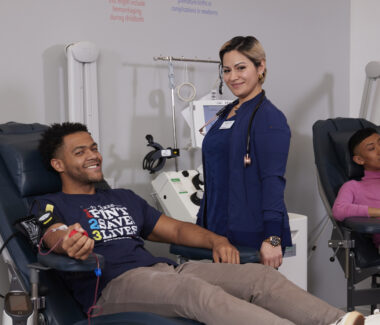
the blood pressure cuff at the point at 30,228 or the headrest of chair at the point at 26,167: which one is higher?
the headrest of chair at the point at 26,167

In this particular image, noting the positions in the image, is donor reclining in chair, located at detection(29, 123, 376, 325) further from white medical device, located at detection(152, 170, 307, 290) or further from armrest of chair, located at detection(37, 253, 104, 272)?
white medical device, located at detection(152, 170, 307, 290)

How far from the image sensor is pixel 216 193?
1.94 m

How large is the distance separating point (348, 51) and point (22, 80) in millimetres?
2193

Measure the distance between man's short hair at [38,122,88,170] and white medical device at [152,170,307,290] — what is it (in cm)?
65

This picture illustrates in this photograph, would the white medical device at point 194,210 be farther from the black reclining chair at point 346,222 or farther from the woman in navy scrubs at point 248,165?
the woman in navy scrubs at point 248,165

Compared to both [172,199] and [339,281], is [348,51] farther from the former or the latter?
[172,199]

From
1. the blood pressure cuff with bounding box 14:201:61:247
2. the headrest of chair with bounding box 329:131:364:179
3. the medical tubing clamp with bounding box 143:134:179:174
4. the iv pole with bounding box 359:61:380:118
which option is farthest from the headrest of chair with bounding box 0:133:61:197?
the iv pole with bounding box 359:61:380:118

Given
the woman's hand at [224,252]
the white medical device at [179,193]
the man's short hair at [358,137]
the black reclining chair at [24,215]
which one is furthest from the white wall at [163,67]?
the woman's hand at [224,252]

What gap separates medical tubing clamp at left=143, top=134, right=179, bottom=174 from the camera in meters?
2.68

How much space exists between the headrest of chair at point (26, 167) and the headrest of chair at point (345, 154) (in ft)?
4.73

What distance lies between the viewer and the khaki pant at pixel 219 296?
1.42 meters

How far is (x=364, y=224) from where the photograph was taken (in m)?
2.28

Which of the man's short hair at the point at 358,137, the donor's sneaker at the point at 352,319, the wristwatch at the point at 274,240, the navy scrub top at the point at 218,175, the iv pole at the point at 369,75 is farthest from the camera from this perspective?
the iv pole at the point at 369,75

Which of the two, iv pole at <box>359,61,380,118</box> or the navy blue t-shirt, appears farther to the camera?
iv pole at <box>359,61,380,118</box>
